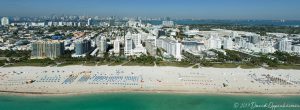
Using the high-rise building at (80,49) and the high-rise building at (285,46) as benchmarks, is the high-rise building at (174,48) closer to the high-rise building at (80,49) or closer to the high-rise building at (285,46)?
the high-rise building at (80,49)

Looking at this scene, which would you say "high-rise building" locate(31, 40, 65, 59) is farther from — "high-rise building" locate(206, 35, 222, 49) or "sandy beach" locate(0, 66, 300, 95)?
"high-rise building" locate(206, 35, 222, 49)

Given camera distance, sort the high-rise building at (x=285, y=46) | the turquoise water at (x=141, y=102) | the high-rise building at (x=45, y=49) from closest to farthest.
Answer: the turquoise water at (x=141, y=102)
the high-rise building at (x=45, y=49)
the high-rise building at (x=285, y=46)

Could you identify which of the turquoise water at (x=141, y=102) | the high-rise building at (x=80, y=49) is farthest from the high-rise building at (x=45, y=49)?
the turquoise water at (x=141, y=102)

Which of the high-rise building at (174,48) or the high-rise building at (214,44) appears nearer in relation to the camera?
the high-rise building at (174,48)

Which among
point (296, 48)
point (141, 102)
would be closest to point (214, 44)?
point (296, 48)

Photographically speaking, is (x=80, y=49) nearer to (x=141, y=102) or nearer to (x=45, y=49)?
(x=45, y=49)

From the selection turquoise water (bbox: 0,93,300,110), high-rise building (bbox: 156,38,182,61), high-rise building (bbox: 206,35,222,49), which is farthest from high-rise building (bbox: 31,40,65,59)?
high-rise building (bbox: 206,35,222,49)

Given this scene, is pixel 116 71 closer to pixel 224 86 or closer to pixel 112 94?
pixel 112 94
